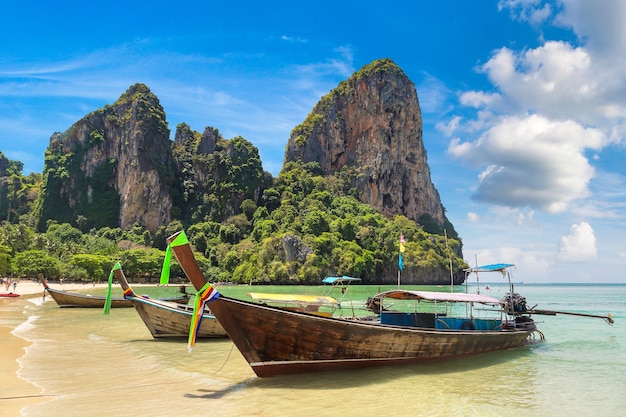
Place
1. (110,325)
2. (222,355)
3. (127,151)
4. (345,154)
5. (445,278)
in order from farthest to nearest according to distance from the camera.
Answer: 1. (345,154)
2. (127,151)
3. (445,278)
4. (110,325)
5. (222,355)

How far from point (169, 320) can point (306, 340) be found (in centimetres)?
724

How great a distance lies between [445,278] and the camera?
313 ft

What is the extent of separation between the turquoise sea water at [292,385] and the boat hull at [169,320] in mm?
475

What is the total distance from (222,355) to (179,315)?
278 cm

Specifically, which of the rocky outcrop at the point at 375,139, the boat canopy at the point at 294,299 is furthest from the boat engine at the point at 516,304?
the rocky outcrop at the point at 375,139

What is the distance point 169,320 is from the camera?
14891mm

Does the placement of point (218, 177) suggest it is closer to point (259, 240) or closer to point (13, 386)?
point (259, 240)

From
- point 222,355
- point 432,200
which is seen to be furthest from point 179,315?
point 432,200

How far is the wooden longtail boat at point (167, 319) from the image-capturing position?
14680 millimetres

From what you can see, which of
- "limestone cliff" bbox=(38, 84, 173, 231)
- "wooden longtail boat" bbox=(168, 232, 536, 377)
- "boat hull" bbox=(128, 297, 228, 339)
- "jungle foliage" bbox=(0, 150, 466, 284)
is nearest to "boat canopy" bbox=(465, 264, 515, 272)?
"wooden longtail boat" bbox=(168, 232, 536, 377)

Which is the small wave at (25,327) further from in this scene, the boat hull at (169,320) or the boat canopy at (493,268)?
the boat canopy at (493,268)

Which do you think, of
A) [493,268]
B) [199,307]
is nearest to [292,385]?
[199,307]

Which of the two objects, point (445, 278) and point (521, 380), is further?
point (445, 278)

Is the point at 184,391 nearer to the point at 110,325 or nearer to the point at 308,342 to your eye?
the point at 308,342
